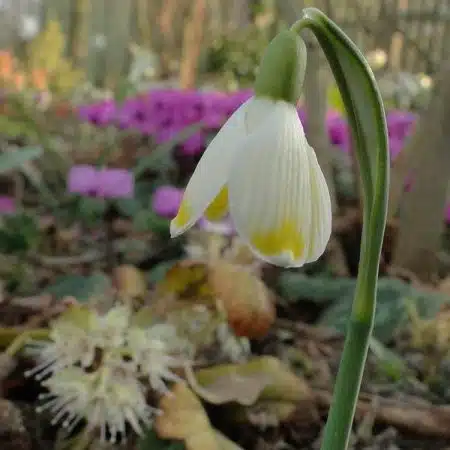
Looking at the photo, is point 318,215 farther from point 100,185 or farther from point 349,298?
point 100,185

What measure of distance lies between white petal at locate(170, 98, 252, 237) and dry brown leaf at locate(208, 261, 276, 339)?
36 cm

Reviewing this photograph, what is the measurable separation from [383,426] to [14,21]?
483 cm

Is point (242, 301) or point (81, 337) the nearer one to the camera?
point (81, 337)

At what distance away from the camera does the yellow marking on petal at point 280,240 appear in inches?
14.6

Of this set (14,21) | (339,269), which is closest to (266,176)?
(339,269)

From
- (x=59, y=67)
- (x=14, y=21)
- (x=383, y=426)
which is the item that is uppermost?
(x=14, y=21)

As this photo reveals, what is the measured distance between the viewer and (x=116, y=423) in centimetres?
61

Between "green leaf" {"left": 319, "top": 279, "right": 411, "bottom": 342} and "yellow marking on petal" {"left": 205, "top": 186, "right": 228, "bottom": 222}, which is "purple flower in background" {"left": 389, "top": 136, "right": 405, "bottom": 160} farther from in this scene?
"yellow marking on petal" {"left": 205, "top": 186, "right": 228, "bottom": 222}

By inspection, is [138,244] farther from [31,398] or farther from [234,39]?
[234,39]

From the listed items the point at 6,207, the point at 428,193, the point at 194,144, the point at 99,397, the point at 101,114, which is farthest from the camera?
the point at 101,114

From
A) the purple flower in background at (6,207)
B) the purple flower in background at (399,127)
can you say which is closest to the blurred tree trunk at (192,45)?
the purple flower in background at (399,127)

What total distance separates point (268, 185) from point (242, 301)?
15.5 inches

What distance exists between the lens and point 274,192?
379 mm

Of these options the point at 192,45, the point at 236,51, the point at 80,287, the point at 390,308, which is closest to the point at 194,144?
the point at 80,287
